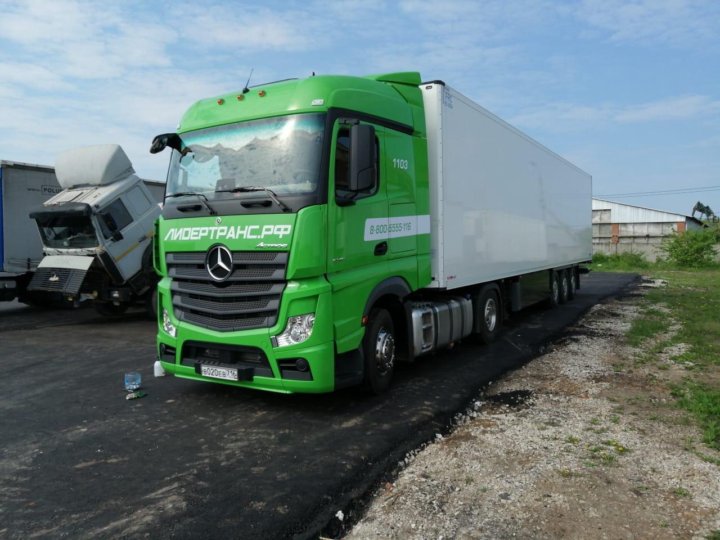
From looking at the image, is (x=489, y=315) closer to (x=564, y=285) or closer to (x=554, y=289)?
(x=554, y=289)

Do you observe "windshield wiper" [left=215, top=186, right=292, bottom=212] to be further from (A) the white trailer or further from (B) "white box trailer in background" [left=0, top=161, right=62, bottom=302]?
(B) "white box trailer in background" [left=0, top=161, right=62, bottom=302]

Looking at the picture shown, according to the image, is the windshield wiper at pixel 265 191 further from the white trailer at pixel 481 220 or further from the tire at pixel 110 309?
the tire at pixel 110 309

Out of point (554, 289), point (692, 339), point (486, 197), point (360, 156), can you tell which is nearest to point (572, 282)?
point (554, 289)

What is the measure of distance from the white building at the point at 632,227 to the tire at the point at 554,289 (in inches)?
1145

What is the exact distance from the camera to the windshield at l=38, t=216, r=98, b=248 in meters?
11.1

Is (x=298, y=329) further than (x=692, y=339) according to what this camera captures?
No

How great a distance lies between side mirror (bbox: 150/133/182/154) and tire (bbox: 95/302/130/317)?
7.67 m

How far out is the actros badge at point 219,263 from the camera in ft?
16.5

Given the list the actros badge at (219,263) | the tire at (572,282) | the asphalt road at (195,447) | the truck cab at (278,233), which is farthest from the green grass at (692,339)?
the actros badge at (219,263)

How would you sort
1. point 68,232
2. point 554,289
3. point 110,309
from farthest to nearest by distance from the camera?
point 554,289 → point 110,309 → point 68,232

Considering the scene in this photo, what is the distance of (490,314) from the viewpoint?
895cm

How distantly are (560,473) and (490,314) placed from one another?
5.16m

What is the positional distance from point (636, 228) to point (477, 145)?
40.1 meters

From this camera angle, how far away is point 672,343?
8.54 meters
